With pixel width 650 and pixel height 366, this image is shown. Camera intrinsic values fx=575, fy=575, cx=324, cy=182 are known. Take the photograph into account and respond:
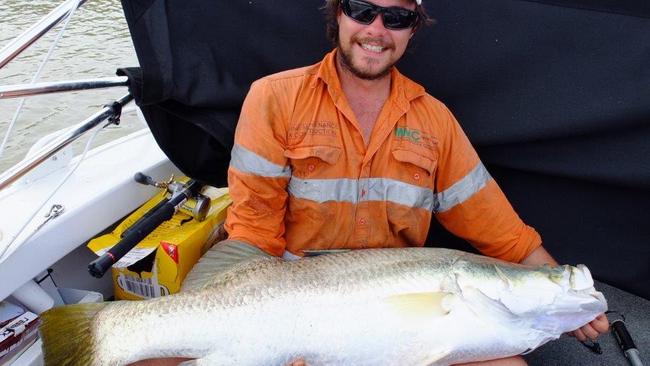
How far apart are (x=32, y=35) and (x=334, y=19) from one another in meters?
1.28

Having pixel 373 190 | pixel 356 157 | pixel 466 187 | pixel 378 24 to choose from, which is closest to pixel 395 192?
pixel 373 190

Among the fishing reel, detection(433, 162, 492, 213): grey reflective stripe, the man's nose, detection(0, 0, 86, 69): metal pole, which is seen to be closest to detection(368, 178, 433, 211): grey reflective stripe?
detection(433, 162, 492, 213): grey reflective stripe

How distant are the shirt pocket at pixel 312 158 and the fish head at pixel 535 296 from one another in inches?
30.3

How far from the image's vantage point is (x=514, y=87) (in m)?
2.74

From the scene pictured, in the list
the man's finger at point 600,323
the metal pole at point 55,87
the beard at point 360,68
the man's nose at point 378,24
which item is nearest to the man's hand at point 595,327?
the man's finger at point 600,323

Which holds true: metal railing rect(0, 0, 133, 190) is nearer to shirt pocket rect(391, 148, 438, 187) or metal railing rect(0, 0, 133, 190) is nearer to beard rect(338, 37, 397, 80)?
beard rect(338, 37, 397, 80)

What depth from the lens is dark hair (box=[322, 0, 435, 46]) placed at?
253 centimetres

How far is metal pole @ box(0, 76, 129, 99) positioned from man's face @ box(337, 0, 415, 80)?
1.03m

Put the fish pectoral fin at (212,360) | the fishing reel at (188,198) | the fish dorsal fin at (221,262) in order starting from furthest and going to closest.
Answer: the fishing reel at (188,198) < the fish dorsal fin at (221,262) < the fish pectoral fin at (212,360)

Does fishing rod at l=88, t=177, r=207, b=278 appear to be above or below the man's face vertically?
below

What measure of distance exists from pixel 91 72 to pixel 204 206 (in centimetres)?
559

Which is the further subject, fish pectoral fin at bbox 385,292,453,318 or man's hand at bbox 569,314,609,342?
man's hand at bbox 569,314,609,342

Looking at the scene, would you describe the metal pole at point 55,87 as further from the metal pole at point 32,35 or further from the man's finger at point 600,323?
the man's finger at point 600,323

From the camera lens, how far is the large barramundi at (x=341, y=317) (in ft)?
6.48
